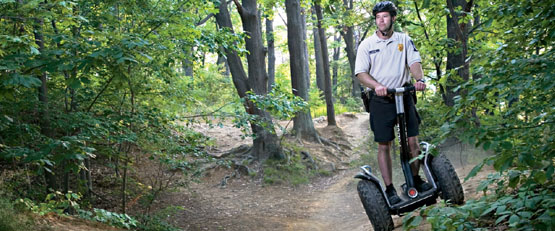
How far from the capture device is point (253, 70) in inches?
460

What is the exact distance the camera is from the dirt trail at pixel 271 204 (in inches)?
315

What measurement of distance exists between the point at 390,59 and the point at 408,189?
4.06 ft

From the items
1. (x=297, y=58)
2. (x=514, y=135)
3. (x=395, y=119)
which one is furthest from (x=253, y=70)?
(x=514, y=135)

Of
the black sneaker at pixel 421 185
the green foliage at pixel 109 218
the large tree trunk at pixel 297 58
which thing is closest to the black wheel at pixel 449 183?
the black sneaker at pixel 421 185

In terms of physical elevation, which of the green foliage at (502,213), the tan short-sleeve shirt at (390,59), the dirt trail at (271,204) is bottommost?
the dirt trail at (271,204)

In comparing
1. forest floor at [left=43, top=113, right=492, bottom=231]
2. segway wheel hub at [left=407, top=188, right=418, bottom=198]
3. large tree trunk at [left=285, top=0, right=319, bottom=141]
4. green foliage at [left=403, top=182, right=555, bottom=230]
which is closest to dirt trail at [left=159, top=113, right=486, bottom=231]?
forest floor at [left=43, top=113, right=492, bottom=231]

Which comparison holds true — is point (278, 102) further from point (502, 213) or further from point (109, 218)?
point (502, 213)

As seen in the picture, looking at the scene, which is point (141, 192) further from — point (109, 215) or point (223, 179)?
point (109, 215)

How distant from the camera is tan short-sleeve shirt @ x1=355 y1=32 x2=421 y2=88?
14.5 feet

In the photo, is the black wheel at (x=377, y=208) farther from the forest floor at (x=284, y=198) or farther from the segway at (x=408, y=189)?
the forest floor at (x=284, y=198)

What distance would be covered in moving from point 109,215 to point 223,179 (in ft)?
20.6

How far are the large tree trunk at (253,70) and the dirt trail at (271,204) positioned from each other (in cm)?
112

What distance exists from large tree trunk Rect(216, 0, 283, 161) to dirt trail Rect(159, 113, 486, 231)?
1.12 meters

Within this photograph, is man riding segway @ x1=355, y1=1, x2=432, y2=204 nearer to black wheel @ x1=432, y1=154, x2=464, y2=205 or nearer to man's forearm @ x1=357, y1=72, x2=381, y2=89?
man's forearm @ x1=357, y1=72, x2=381, y2=89
